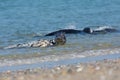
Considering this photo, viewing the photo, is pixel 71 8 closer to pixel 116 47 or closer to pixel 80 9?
pixel 80 9

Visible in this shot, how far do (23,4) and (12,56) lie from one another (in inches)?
626

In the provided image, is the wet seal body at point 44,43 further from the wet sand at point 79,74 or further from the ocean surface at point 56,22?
the wet sand at point 79,74

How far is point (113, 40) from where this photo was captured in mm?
15219

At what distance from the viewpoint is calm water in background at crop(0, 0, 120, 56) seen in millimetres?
14281

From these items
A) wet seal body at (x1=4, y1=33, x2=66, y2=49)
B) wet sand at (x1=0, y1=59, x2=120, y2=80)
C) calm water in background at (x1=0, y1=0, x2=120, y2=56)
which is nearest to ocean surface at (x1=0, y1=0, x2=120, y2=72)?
calm water in background at (x1=0, y1=0, x2=120, y2=56)

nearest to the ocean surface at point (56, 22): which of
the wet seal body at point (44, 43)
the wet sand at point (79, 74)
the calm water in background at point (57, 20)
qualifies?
the calm water in background at point (57, 20)

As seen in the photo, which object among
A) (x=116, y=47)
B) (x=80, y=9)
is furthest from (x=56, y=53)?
(x=80, y=9)

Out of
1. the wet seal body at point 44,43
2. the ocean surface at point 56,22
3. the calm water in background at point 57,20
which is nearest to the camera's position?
the ocean surface at point 56,22

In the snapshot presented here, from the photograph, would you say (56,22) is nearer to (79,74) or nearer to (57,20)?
(57,20)

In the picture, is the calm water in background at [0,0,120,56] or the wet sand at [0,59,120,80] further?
the calm water in background at [0,0,120,56]

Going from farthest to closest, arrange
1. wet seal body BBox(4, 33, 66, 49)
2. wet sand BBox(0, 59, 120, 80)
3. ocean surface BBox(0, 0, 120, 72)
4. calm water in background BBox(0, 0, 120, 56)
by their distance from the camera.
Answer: wet seal body BBox(4, 33, 66, 49) → calm water in background BBox(0, 0, 120, 56) → ocean surface BBox(0, 0, 120, 72) → wet sand BBox(0, 59, 120, 80)

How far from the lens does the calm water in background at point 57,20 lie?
46.9 ft

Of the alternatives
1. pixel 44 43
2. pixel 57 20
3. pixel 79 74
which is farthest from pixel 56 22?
pixel 79 74

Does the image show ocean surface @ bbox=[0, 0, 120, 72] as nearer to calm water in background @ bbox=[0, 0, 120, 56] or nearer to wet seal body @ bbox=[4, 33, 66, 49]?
calm water in background @ bbox=[0, 0, 120, 56]
